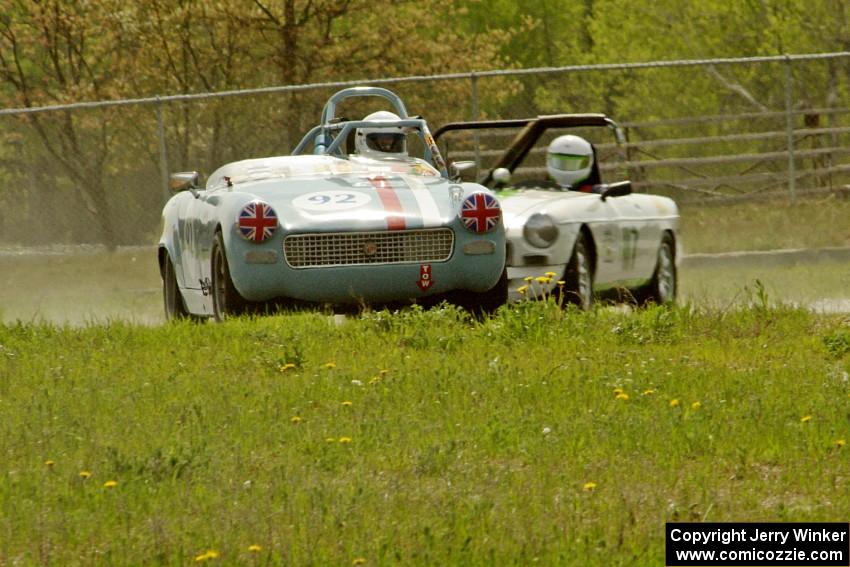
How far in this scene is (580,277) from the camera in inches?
464

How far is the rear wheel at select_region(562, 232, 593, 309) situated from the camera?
11672 mm

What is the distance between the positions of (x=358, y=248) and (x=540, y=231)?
4.88 ft

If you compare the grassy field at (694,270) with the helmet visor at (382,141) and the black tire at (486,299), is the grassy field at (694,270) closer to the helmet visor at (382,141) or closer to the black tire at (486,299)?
the helmet visor at (382,141)

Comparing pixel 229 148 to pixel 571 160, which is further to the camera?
pixel 229 148

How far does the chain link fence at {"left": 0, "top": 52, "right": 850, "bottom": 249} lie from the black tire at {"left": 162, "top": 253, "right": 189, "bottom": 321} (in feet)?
12.7

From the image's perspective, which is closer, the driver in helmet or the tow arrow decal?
the tow arrow decal

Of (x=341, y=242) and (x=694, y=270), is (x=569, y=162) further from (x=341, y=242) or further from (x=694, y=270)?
(x=694, y=270)

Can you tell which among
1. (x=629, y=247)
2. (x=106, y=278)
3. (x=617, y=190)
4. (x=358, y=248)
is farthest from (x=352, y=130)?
(x=106, y=278)

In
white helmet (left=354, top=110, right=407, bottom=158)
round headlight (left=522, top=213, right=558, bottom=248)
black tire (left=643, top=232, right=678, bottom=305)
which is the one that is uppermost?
white helmet (left=354, top=110, right=407, bottom=158)

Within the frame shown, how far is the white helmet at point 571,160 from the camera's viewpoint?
507 inches

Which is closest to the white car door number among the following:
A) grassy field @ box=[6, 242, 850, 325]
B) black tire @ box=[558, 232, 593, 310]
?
black tire @ box=[558, 232, 593, 310]

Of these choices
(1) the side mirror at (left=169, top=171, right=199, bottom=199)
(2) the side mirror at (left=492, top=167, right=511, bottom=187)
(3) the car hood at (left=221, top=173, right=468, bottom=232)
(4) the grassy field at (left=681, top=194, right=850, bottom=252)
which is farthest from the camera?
(4) the grassy field at (left=681, top=194, right=850, bottom=252)

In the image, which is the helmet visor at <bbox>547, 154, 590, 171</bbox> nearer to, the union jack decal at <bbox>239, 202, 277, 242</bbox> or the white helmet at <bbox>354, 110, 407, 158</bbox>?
the white helmet at <bbox>354, 110, 407, 158</bbox>

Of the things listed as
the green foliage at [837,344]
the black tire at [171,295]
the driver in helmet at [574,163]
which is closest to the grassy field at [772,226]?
the driver in helmet at [574,163]
